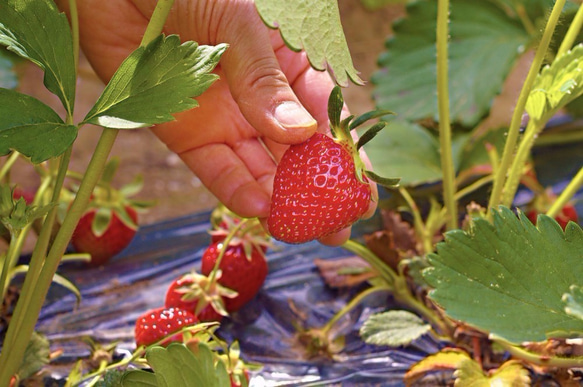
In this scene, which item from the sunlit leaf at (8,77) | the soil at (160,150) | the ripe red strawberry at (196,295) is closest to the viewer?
the ripe red strawberry at (196,295)

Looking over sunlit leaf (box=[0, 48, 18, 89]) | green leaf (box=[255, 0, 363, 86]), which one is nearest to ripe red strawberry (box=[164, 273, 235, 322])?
green leaf (box=[255, 0, 363, 86])

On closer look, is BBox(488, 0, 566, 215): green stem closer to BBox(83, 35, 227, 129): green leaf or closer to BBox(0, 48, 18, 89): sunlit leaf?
BBox(83, 35, 227, 129): green leaf

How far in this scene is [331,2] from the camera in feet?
1.40

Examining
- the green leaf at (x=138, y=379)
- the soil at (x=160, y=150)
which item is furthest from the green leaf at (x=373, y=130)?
the soil at (x=160, y=150)

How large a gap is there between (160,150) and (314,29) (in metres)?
1.47

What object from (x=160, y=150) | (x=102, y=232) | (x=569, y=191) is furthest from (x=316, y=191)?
(x=160, y=150)

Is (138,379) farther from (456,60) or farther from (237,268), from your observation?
(456,60)

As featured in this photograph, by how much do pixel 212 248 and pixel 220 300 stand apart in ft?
0.22

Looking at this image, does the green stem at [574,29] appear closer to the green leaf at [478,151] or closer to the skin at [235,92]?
the skin at [235,92]

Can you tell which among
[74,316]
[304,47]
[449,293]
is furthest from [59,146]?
[74,316]

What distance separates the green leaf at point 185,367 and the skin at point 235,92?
182 millimetres

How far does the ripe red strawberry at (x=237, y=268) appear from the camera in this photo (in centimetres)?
75

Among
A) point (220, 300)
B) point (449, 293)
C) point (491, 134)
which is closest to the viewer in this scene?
Answer: point (449, 293)

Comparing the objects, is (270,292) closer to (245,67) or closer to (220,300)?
(220,300)
